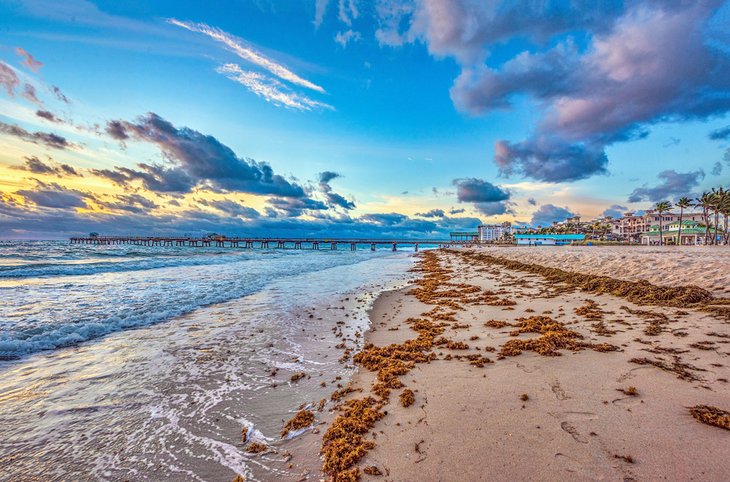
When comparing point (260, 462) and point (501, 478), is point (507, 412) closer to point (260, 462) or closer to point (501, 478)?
point (501, 478)

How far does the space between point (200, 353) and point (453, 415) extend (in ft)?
17.8

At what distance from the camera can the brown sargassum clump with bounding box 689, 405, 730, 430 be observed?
10.0ft

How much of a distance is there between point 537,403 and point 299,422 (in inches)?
121

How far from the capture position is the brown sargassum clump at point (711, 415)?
3.06 meters

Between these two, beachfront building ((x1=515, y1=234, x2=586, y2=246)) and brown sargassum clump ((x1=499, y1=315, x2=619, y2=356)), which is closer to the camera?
brown sargassum clump ((x1=499, y1=315, x2=619, y2=356))

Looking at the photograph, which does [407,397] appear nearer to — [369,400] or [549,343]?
[369,400]

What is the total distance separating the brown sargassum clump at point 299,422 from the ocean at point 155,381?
153 millimetres

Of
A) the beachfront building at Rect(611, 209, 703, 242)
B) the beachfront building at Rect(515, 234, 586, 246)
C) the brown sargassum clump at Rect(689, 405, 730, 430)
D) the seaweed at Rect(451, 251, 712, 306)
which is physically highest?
the beachfront building at Rect(611, 209, 703, 242)

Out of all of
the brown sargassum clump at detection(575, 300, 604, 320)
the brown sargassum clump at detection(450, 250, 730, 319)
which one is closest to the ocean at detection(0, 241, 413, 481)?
the brown sargassum clump at detection(575, 300, 604, 320)

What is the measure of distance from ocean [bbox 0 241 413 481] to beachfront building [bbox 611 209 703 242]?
123 metres

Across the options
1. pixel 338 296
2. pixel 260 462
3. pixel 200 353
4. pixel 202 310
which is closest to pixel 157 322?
pixel 202 310

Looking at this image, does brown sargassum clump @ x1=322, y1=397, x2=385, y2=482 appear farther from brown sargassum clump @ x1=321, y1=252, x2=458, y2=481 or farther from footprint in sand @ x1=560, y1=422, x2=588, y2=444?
footprint in sand @ x1=560, y1=422, x2=588, y2=444

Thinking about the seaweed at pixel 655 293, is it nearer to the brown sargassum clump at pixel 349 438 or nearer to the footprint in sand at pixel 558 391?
the footprint in sand at pixel 558 391

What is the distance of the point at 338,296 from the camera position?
1349 cm
